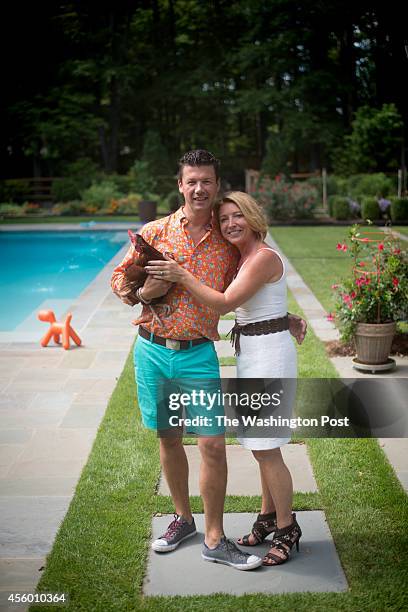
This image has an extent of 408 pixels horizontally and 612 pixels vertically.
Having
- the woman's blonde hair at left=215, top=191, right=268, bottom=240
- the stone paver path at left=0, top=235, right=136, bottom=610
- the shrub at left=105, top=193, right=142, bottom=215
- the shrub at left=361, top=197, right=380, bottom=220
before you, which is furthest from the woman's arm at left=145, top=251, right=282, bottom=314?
the shrub at left=105, top=193, right=142, bottom=215

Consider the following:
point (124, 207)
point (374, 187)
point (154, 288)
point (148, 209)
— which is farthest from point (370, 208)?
point (154, 288)

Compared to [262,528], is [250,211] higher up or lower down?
higher up

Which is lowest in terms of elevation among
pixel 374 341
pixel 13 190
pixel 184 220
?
pixel 13 190

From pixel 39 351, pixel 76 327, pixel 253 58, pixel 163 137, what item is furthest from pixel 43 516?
pixel 163 137

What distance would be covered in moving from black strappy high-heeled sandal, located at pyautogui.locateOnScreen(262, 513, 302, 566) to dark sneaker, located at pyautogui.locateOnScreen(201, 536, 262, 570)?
0.05 m

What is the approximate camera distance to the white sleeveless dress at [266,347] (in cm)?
304

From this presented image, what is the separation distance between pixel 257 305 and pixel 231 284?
0.53 feet

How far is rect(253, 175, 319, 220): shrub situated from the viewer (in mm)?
21094

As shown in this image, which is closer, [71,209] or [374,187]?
[374,187]

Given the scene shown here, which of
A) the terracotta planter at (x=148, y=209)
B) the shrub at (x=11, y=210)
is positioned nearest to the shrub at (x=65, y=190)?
the shrub at (x=11, y=210)

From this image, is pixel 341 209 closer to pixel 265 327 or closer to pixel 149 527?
pixel 149 527

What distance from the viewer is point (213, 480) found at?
123 inches

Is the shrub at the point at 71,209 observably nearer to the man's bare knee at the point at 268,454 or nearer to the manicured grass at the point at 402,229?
the manicured grass at the point at 402,229

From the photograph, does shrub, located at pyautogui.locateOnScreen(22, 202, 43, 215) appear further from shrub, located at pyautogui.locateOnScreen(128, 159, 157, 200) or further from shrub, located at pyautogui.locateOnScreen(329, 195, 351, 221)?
shrub, located at pyautogui.locateOnScreen(329, 195, 351, 221)
